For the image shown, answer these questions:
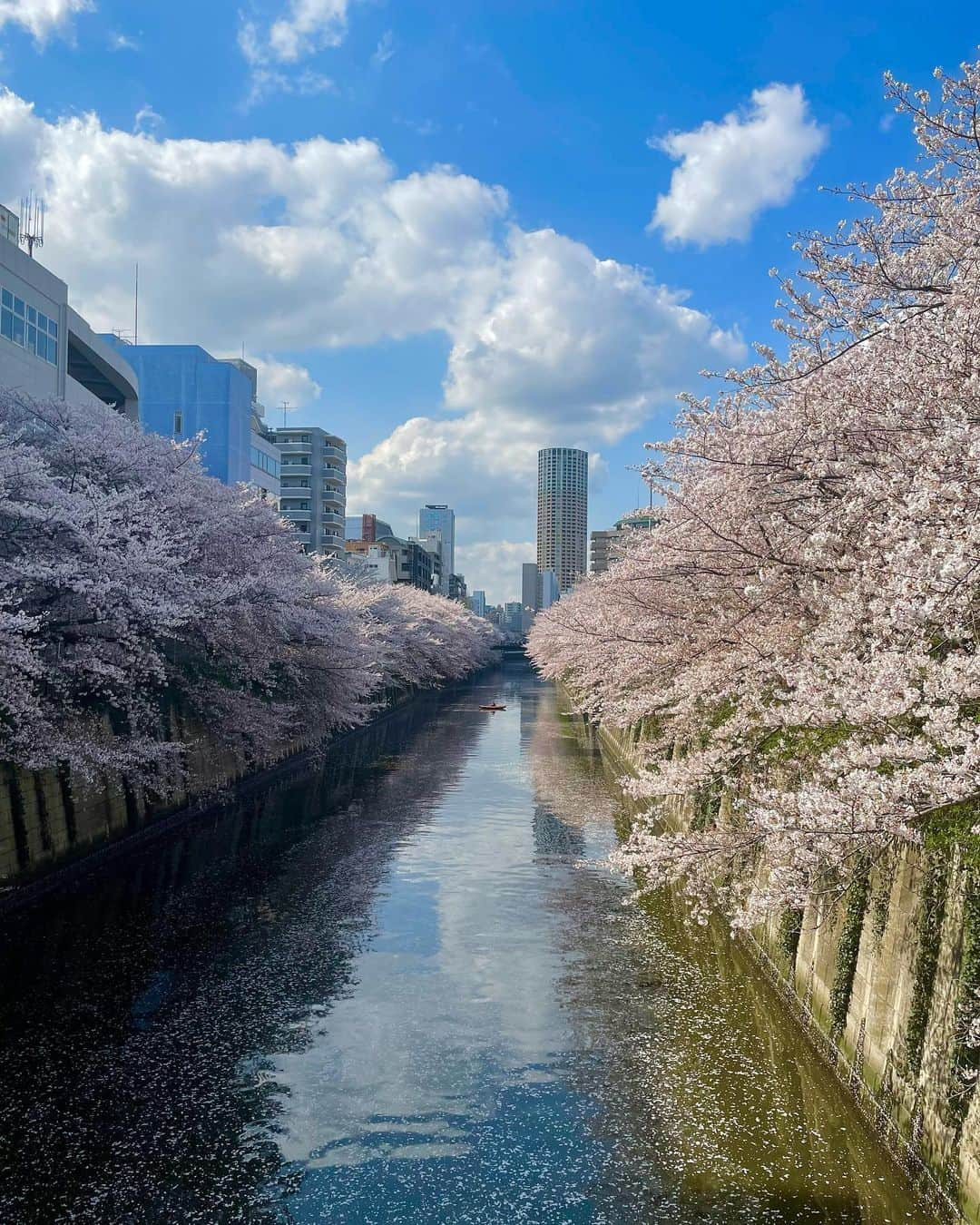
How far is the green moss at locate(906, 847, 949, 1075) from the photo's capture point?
909 centimetres

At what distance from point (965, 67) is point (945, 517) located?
14.6 feet

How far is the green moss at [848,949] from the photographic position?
11.1 m

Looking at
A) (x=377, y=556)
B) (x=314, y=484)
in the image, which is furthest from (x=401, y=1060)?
(x=377, y=556)

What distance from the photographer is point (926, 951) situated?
364 inches

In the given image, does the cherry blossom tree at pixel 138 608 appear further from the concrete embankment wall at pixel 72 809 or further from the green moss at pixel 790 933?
the green moss at pixel 790 933

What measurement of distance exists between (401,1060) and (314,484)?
92.6 m

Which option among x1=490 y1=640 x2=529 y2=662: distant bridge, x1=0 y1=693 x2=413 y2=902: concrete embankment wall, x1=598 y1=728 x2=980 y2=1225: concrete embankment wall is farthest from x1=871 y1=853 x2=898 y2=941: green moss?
x1=490 y1=640 x2=529 y2=662: distant bridge

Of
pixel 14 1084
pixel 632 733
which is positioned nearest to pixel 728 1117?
pixel 14 1084

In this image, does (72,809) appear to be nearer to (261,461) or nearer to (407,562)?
(261,461)

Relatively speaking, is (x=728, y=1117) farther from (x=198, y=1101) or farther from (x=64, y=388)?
(x=64, y=388)

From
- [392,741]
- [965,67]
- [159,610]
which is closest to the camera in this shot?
[965,67]

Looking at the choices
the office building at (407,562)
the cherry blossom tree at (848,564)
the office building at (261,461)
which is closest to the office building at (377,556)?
the office building at (407,562)

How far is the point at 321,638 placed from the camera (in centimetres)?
3089

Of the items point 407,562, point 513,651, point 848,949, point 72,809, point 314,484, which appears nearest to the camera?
point 848,949
